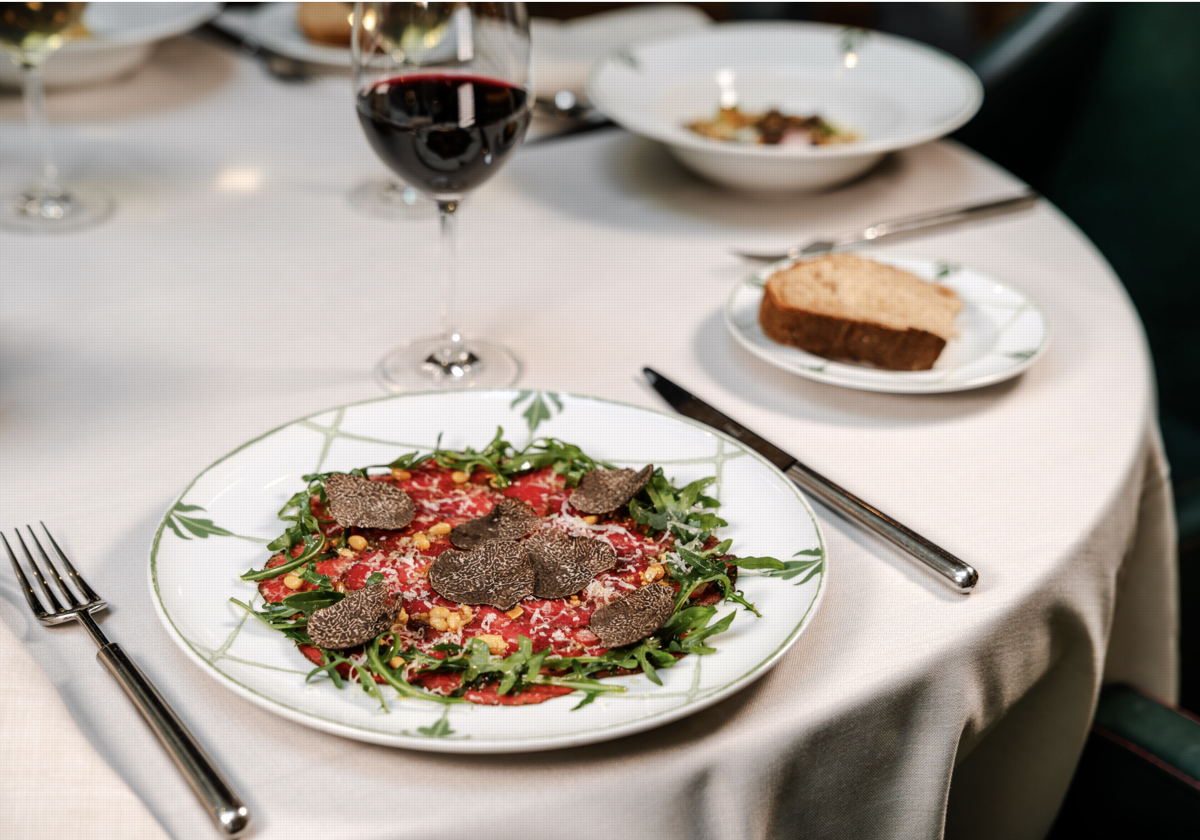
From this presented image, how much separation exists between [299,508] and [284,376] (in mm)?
315

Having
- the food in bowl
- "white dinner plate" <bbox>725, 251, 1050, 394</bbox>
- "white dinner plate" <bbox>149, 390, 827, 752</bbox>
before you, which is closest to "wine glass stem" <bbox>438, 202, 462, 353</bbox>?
"white dinner plate" <bbox>149, 390, 827, 752</bbox>

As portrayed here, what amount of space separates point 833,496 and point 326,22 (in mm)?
1324

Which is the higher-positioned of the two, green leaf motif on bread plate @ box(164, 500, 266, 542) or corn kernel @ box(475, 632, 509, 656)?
green leaf motif on bread plate @ box(164, 500, 266, 542)

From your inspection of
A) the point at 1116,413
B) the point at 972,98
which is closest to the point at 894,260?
the point at 1116,413

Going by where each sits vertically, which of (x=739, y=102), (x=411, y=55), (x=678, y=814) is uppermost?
(x=411, y=55)

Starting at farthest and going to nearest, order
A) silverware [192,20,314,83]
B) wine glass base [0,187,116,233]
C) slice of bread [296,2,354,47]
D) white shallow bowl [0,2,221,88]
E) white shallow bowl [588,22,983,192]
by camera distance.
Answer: silverware [192,20,314,83] → slice of bread [296,2,354,47] → white shallow bowl [0,2,221,88] → white shallow bowl [588,22,983,192] → wine glass base [0,187,116,233]

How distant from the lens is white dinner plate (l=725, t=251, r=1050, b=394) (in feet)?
3.44

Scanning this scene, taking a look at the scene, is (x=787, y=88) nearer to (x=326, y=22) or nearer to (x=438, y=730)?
(x=326, y=22)

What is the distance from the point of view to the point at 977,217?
1.51m

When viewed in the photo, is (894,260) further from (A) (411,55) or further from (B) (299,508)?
(B) (299,508)

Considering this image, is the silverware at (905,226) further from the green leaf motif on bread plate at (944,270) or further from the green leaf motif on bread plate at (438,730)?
the green leaf motif on bread plate at (438,730)

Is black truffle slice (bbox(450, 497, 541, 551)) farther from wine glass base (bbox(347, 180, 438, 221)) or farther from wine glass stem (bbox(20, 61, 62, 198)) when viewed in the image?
wine glass stem (bbox(20, 61, 62, 198))

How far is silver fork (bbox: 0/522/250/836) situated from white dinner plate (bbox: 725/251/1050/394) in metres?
0.64

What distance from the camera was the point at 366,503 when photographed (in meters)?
0.78
